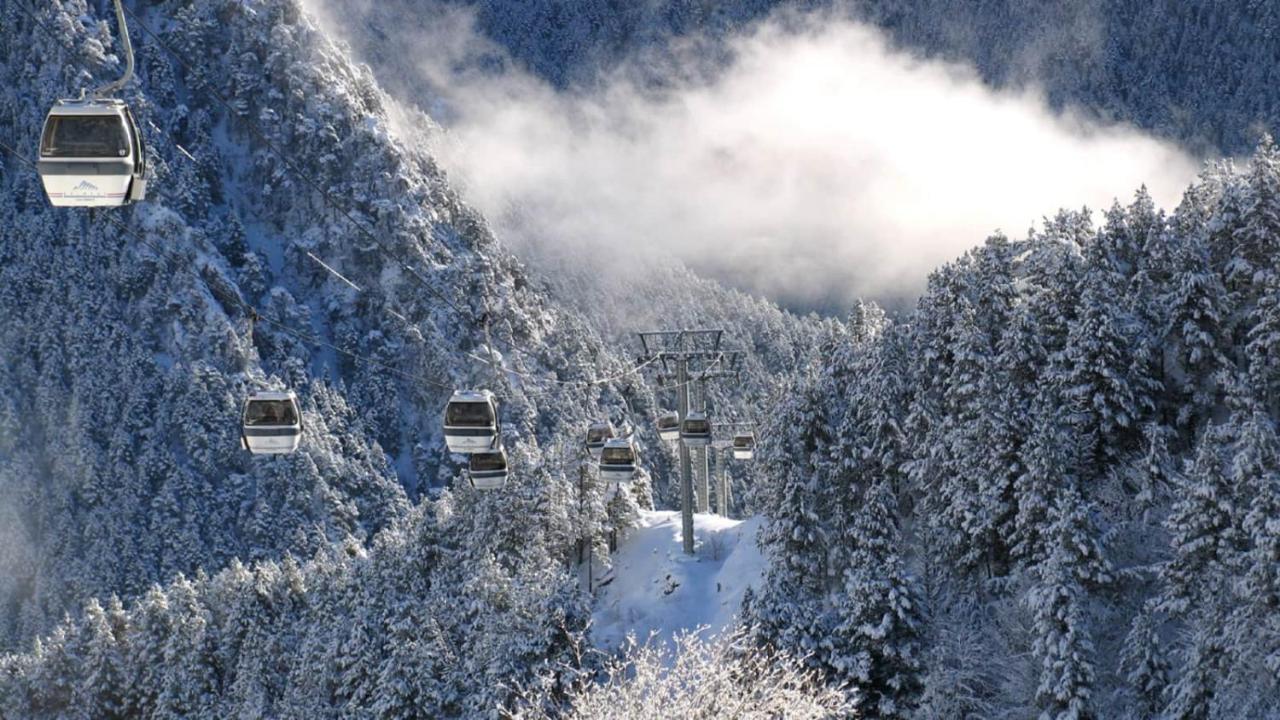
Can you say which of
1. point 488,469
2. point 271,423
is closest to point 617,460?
point 488,469

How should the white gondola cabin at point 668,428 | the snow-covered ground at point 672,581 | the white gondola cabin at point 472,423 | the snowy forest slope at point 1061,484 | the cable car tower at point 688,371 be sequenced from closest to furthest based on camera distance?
1. the white gondola cabin at point 472,423
2. the snowy forest slope at point 1061,484
3. the cable car tower at point 688,371
4. the snow-covered ground at point 672,581
5. the white gondola cabin at point 668,428

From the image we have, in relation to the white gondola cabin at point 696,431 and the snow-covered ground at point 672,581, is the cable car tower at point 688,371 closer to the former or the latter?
the white gondola cabin at point 696,431

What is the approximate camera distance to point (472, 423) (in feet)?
91.5

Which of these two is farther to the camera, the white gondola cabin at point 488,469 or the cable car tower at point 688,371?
the cable car tower at point 688,371

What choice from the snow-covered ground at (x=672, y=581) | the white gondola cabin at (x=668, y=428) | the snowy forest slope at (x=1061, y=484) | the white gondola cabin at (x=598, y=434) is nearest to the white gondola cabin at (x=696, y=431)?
the snowy forest slope at (x=1061, y=484)

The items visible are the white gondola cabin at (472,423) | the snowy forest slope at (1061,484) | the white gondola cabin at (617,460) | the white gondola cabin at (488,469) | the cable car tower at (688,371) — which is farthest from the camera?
the cable car tower at (688,371)

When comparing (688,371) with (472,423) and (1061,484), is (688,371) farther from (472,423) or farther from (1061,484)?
(472,423)

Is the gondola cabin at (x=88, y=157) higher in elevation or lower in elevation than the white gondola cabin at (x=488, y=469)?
higher

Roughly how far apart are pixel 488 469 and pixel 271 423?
35.0ft

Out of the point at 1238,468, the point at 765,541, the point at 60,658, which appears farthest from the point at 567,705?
the point at 60,658

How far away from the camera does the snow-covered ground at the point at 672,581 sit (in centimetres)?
5931

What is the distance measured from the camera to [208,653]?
251 feet

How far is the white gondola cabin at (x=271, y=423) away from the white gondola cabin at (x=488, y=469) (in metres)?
9.03

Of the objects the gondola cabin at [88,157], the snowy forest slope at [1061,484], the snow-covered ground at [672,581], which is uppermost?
the gondola cabin at [88,157]
